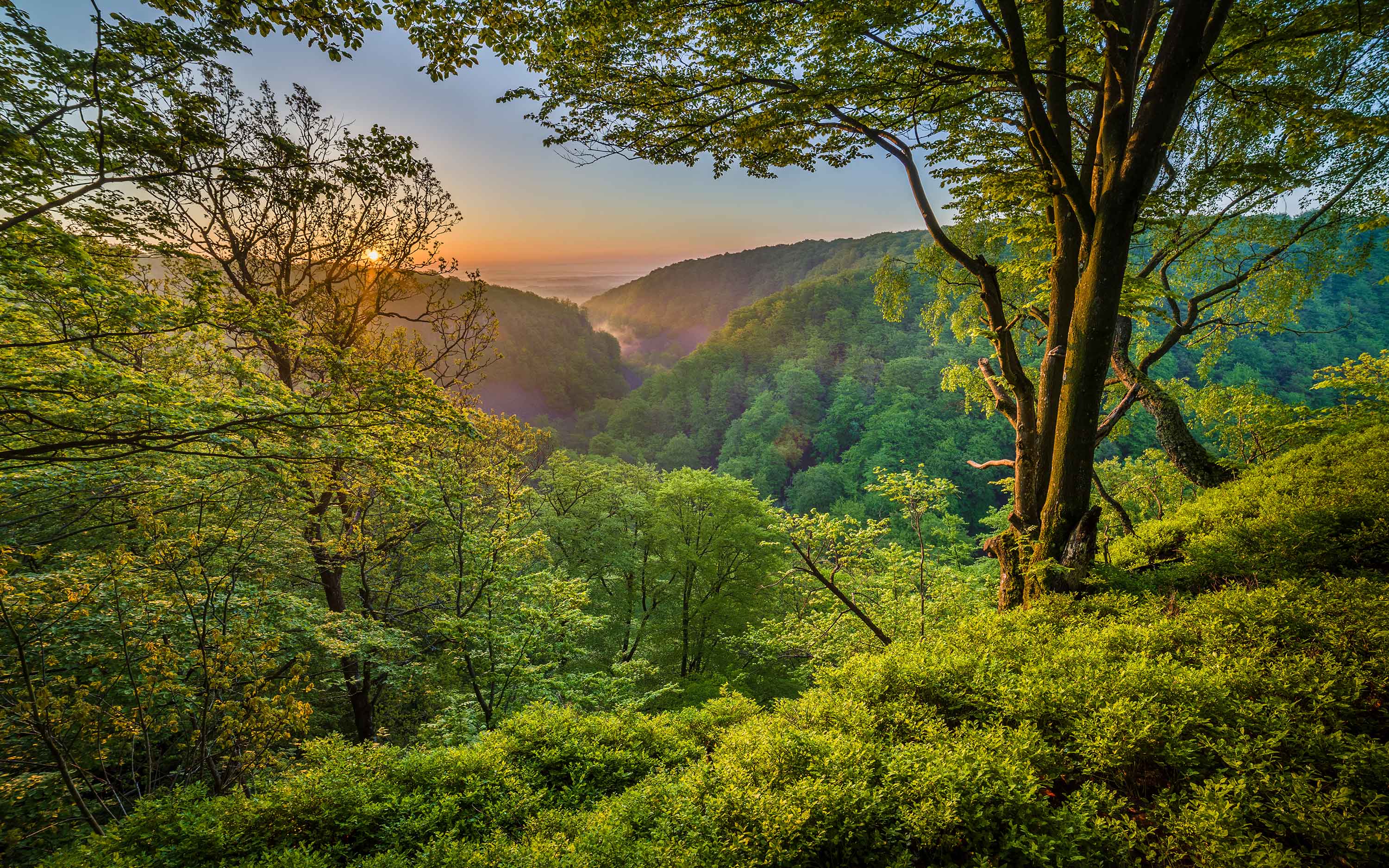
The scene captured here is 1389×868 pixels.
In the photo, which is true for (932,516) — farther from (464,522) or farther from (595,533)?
(464,522)

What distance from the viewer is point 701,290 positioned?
399 ft

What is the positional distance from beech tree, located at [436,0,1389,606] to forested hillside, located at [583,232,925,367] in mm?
92184

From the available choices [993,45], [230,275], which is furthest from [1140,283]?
[230,275]

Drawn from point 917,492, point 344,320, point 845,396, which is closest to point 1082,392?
point 917,492

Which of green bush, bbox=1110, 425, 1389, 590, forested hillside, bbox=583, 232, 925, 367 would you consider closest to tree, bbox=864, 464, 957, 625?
green bush, bbox=1110, 425, 1389, 590

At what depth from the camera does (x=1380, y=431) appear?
557cm

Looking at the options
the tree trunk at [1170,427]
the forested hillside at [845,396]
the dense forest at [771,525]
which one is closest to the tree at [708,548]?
the dense forest at [771,525]

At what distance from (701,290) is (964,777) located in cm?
12504

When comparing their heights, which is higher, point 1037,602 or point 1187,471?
point 1187,471

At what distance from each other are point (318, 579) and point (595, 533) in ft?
33.7

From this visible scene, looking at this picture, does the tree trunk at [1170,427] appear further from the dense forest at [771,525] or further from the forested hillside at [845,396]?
the forested hillside at [845,396]

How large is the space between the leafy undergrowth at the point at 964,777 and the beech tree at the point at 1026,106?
2.14 m

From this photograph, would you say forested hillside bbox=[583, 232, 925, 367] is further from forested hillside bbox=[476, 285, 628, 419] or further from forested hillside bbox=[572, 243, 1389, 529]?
forested hillside bbox=[572, 243, 1389, 529]

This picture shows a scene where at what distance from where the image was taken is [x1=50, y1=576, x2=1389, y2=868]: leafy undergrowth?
7.06 feet
